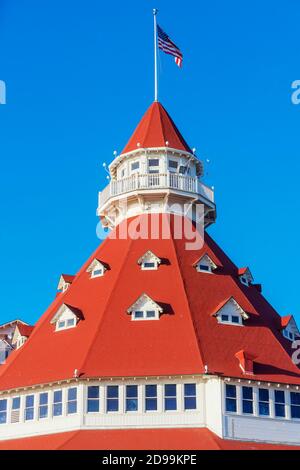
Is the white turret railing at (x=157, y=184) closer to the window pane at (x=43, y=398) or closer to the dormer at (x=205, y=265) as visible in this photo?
the dormer at (x=205, y=265)

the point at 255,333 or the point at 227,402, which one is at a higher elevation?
the point at 255,333

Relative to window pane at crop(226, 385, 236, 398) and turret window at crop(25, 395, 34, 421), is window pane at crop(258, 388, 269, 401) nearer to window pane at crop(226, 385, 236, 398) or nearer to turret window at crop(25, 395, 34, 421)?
window pane at crop(226, 385, 236, 398)

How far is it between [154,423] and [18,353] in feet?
36.5

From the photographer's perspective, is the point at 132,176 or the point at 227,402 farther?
the point at 132,176

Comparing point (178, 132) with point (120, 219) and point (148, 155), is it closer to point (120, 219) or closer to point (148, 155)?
point (148, 155)

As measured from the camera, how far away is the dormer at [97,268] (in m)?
62.2

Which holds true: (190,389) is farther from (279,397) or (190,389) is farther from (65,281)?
(65,281)

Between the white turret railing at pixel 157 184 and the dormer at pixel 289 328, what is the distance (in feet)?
34.8

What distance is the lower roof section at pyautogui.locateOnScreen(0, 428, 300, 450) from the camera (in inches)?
2020
